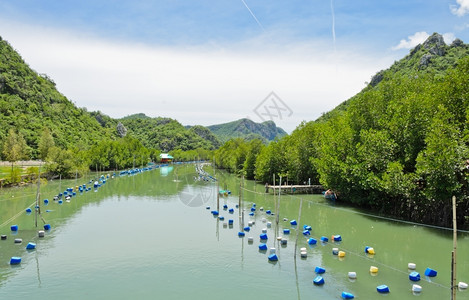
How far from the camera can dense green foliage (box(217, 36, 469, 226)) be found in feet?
77.9

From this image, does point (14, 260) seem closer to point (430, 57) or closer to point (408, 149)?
point (408, 149)

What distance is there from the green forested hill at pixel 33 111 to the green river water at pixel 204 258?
6244 centimetres

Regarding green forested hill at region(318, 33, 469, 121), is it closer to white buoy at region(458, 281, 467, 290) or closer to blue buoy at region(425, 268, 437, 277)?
blue buoy at region(425, 268, 437, 277)

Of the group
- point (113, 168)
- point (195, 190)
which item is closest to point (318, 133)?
point (195, 190)

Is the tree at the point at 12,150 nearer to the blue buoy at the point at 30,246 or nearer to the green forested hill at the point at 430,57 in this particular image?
the blue buoy at the point at 30,246

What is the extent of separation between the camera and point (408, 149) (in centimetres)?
2883

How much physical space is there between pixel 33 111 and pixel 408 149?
101 meters

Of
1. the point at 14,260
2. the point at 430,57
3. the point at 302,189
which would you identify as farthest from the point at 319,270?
the point at 430,57

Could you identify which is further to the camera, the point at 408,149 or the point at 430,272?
the point at 408,149

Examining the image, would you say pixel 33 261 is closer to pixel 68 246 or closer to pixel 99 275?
pixel 68 246

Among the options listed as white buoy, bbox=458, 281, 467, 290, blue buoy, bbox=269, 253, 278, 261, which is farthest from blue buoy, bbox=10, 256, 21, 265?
white buoy, bbox=458, 281, 467, 290

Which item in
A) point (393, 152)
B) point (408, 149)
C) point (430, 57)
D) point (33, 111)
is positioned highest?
point (430, 57)

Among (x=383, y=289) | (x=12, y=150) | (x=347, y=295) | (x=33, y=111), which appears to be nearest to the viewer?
(x=347, y=295)

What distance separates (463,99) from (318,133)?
24138 millimetres
